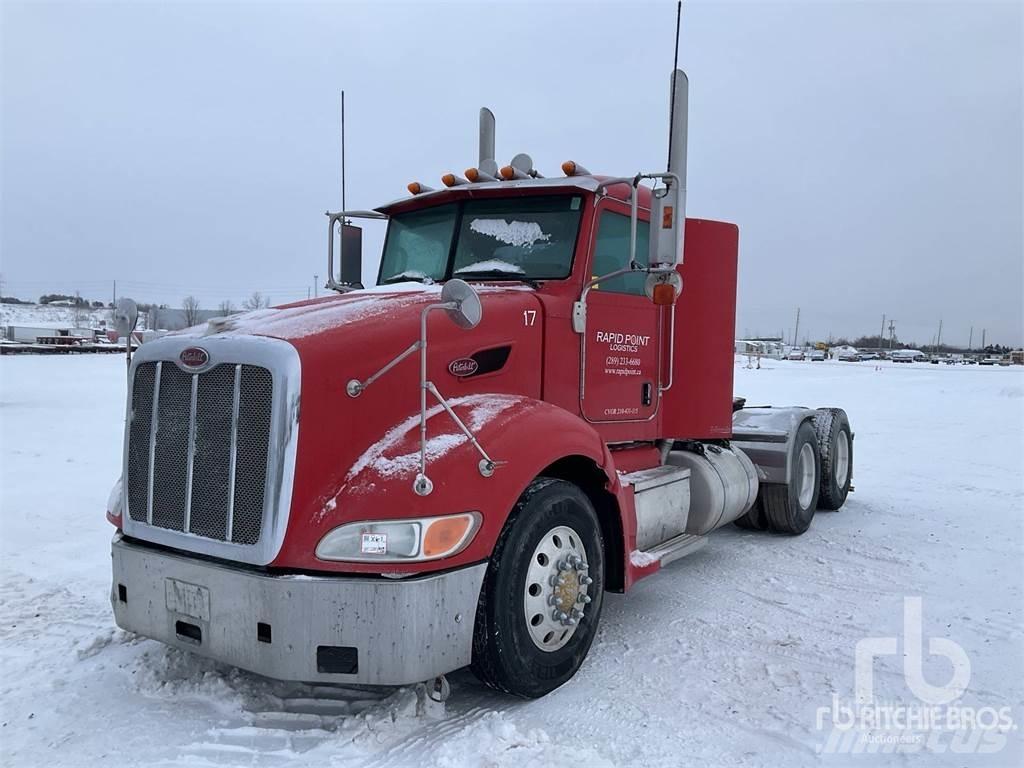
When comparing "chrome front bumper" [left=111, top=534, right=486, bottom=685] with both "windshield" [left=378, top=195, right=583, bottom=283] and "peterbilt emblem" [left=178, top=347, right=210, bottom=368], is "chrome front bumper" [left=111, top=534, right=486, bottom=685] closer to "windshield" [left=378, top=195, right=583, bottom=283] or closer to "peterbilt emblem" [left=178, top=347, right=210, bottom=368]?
"peterbilt emblem" [left=178, top=347, right=210, bottom=368]

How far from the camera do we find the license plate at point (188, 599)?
10.9 feet

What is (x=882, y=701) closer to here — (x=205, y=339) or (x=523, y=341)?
(x=523, y=341)

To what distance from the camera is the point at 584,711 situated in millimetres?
3600

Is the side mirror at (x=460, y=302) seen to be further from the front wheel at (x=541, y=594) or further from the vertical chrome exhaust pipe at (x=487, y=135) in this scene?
the vertical chrome exhaust pipe at (x=487, y=135)

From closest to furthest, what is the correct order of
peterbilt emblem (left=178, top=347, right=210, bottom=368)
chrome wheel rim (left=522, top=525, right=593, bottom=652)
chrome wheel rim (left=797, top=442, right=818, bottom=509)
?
peterbilt emblem (left=178, top=347, right=210, bottom=368), chrome wheel rim (left=522, top=525, right=593, bottom=652), chrome wheel rim (left=797, top=442, right=818, bottom=509)

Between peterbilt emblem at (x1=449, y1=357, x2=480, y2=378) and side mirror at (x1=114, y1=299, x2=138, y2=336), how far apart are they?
5.71ft

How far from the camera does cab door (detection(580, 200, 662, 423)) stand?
4867 mm

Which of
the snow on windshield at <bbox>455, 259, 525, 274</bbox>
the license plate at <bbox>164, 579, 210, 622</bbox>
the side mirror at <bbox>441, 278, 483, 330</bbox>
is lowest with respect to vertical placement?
the license plate at <bbox>164, 579, 210, 622</bbox>

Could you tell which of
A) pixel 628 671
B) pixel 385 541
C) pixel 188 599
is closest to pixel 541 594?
pixel 628 671

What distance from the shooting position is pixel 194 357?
3443 mm

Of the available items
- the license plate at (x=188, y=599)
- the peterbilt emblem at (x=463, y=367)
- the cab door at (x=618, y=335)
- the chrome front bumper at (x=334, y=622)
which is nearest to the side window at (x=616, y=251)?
the cab door at (x=618, y=335)

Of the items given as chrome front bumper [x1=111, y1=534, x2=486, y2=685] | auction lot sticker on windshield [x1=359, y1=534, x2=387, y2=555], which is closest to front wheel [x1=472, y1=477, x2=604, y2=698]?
chrome front bumper [x1=111, y1=534, x2=486, y2=685]

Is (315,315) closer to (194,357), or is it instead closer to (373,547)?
(194,357)

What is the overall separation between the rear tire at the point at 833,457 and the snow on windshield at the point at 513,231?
4801 millimetres
